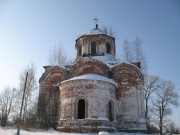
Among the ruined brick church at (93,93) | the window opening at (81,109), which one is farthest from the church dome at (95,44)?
the window opening at (81,109)

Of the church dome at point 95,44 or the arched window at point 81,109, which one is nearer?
the arched window at point 81,109

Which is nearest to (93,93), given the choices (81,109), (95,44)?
(81,109)

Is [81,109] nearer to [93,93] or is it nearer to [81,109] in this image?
[81,109]

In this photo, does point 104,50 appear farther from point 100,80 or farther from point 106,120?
point 106,120

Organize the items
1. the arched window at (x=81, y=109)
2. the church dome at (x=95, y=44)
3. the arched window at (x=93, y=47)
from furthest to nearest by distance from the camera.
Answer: the arched window at (x=93, y=47) → the church dome at (x=95, y=44) → the arched window at (x=81, y=109)

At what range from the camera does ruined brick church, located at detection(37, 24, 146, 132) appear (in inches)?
648

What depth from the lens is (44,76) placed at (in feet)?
71.5

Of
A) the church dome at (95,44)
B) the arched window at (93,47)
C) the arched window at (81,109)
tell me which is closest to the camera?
the arched window at (81,109)

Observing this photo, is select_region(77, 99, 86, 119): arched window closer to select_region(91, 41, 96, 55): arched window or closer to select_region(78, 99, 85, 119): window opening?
select_region(78, 99, 85, 119): window opening

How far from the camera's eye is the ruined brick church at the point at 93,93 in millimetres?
16453

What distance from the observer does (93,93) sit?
1670 cm

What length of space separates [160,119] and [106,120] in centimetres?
1472

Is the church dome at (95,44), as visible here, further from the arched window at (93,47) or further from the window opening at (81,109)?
the window opening at (81,109)

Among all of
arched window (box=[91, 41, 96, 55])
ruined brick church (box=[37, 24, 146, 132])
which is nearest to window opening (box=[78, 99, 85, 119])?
ruined brick church (box=[37, 24, 146, 132])
